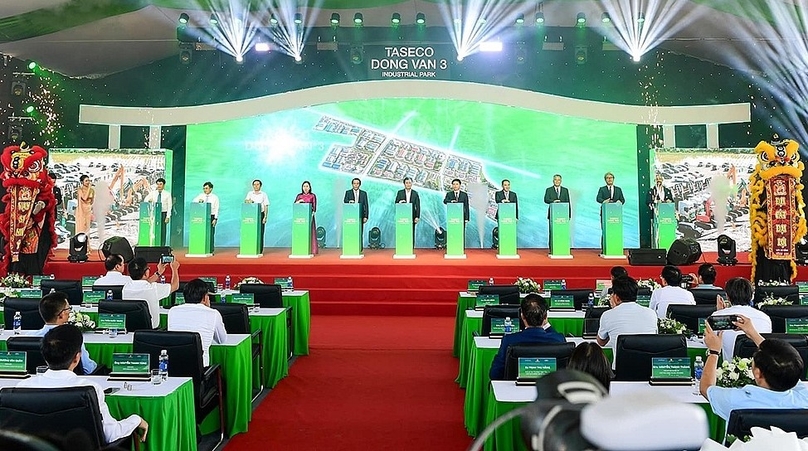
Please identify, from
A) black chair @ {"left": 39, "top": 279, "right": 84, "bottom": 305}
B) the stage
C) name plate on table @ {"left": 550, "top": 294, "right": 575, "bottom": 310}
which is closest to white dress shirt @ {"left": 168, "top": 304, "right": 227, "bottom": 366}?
black chair @ {"left": 39, "top": 279, "right": 84, "bottom": 305}

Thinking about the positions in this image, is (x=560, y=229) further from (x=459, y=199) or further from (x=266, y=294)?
(x=266, y=294)

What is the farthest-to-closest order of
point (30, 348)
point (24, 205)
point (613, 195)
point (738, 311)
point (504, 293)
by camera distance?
point (613, 195) < point (24, 205) < point (504, 293) < point (738, 311) < point (30, 348)

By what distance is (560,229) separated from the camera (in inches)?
368

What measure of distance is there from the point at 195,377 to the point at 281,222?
8.90 meters

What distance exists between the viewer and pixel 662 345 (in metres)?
3.43

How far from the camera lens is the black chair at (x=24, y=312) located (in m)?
4.74

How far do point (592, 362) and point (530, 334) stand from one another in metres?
1.05

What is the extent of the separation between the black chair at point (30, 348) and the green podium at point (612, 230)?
25.8 ft

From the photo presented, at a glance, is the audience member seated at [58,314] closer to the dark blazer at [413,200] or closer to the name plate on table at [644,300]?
the name plate on table at [644,300]

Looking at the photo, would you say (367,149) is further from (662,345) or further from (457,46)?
(662,345)

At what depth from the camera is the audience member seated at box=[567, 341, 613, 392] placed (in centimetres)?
233

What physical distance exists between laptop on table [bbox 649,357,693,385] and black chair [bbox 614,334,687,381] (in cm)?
32

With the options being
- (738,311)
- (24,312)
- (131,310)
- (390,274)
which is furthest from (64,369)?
(390,274)

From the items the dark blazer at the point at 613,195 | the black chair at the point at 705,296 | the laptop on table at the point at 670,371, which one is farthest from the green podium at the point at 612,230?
the laptop on table at the point at 670,371
